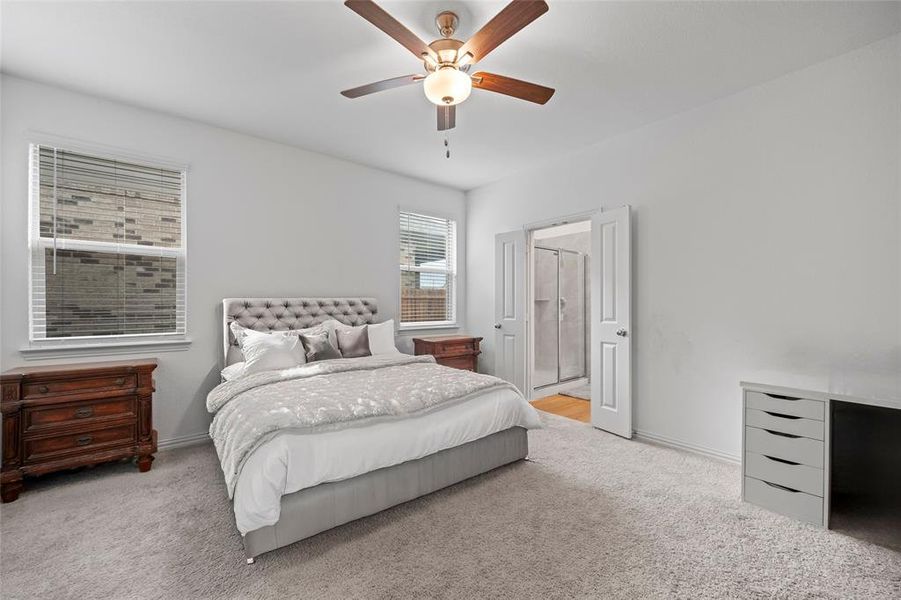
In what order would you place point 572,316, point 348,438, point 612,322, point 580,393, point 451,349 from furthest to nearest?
point 572,316 → point 580,393 → point 451,349 → point 612,322 → point 348,438

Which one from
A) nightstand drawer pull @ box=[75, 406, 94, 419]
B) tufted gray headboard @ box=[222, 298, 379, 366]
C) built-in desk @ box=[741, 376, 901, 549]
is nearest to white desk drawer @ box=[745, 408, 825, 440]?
built-in desk @ box=[741, 376, 901, 549]

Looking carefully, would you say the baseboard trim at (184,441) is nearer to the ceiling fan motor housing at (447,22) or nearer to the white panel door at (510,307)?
the white panel door at (510,307)

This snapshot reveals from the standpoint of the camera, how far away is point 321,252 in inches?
169

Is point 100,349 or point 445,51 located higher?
point 445,51

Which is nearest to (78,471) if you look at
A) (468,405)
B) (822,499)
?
(468,405)

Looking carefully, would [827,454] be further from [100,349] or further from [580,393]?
A: [100,349]

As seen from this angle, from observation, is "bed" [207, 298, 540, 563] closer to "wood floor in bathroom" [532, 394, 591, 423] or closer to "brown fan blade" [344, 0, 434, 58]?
"wood floor in bathroom" [532, 394, 591, 423]

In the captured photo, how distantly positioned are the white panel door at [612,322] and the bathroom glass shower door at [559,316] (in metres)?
1.31

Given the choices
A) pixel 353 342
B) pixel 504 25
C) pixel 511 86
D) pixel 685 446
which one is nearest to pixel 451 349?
pixel 353 342

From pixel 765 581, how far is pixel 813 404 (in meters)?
1.03

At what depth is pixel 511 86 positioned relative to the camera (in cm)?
230

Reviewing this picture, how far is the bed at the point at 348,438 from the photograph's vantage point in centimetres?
193

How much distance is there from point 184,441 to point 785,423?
447 centimetres

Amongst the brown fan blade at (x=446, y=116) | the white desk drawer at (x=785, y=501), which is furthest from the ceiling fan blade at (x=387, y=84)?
the white desk drawer at (x=785, y=501)
